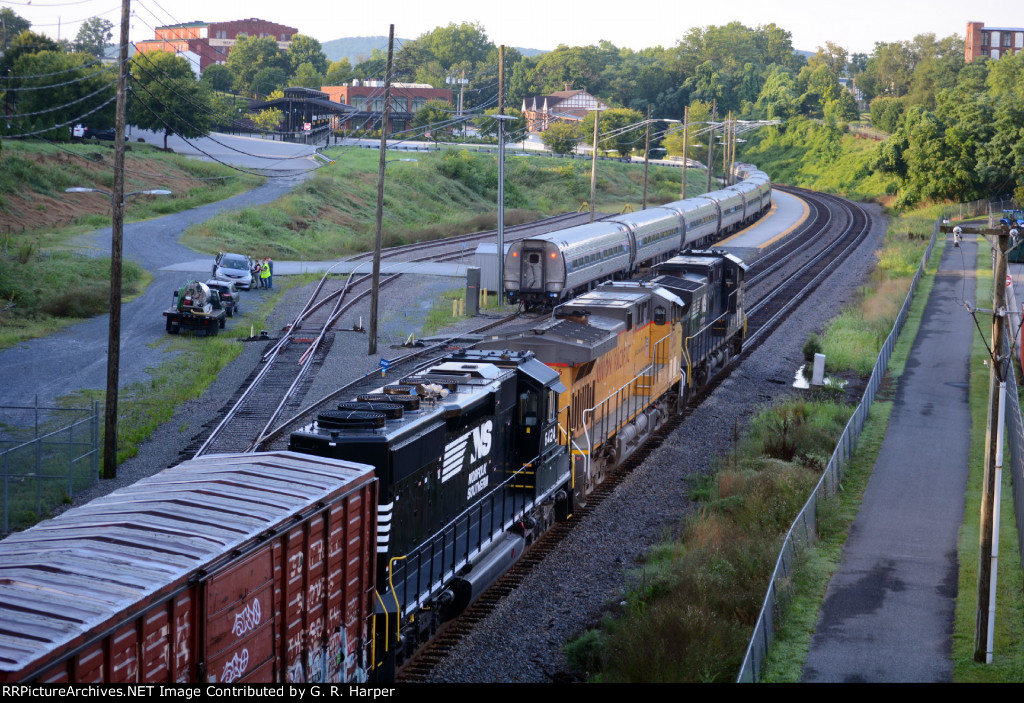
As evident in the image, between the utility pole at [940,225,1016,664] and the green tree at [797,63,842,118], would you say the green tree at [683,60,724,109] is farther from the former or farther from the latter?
the utility pole at [940,225,1016,664]

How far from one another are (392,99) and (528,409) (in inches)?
A: 4915

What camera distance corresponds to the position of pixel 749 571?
17094 mm

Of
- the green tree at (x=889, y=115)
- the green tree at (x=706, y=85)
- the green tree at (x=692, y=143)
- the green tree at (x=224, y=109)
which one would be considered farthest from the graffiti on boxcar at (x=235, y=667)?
the green tree at (x=706, y=85)

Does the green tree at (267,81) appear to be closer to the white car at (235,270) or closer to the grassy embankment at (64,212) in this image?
the grassy embankment at (64,212)

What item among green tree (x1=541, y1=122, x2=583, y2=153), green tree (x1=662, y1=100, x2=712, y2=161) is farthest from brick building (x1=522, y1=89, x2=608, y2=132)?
green tree (x1=541, y1=122, x2=583, y2=153)

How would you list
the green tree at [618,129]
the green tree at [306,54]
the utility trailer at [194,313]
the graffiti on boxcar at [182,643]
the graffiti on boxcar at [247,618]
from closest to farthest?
the graffiti on boxcar at [182,643] → the graffiti on boxcar at [247,618] → the utility trailer at [194,313] → the green tree at [618,129] → the green tree at [306,54]

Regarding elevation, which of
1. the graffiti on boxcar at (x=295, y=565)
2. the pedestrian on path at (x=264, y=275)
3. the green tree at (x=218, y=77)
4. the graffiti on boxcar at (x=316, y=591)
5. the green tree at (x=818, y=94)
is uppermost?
the green tree at (x=818, y=94)

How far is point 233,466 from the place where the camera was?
11617 mm

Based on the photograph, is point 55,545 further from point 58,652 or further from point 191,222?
point 191,222

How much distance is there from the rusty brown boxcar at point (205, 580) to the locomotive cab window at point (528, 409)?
18.3 feet

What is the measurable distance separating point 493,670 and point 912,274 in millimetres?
44648

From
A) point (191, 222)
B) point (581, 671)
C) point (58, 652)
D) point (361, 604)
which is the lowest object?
point (581, 671)

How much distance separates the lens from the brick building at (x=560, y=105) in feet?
520

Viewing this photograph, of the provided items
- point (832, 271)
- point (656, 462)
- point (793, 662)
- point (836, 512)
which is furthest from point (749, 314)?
point (793, 662)
